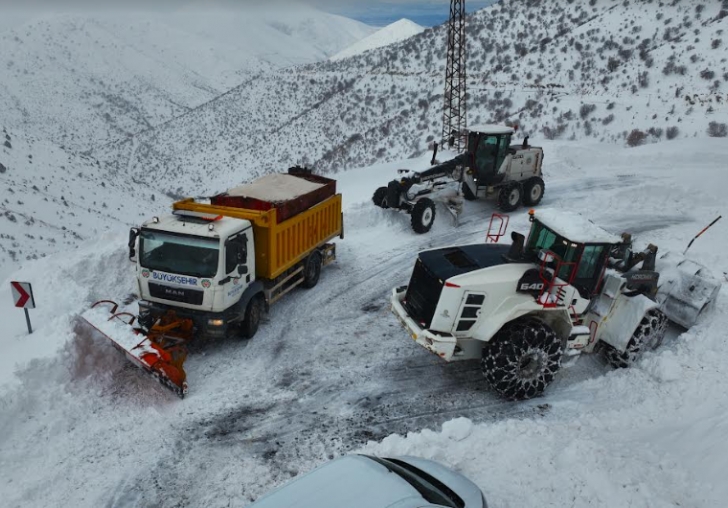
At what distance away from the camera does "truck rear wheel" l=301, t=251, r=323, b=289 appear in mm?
11594

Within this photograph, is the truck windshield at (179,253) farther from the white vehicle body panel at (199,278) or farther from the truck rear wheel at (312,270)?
the truck rear wheel at (312,270)

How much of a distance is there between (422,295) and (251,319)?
134 inches

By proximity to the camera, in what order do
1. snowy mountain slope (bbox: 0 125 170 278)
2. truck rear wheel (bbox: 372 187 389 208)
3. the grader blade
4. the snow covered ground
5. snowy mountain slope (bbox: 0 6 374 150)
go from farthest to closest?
snowy mountain slope (bbox: 0 6 374 150) < snowy mountain slope (bbox: 0 125 170 278) < truck rear wheel (bbox: 372 187 389 208) < the grader blade < the snow covered ground

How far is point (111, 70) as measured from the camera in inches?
3652

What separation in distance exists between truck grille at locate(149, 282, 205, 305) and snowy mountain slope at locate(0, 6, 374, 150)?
59.1m

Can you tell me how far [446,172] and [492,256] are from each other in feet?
24.2

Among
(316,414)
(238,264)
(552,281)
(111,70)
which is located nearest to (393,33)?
(111,70)

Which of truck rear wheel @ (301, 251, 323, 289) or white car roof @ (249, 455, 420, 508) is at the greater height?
white car roof @ (249, 455, 420, 508)

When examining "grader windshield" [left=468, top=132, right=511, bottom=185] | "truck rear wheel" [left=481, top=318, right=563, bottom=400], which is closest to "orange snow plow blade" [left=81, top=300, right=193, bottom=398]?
"truck rear wheel" [left=481, top=318, right=563, bottom=400]

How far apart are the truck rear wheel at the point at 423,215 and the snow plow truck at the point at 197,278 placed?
5038 millimetres

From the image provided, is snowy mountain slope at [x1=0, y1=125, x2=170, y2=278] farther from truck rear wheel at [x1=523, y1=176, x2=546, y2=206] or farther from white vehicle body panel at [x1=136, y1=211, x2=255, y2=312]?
truck rear wheel at [x1=523, y1=176, x2=546, y2=206]

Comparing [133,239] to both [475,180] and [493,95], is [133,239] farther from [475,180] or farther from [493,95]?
[493,95]

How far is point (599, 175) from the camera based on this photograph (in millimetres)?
18516

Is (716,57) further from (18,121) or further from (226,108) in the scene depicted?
(18,121)
